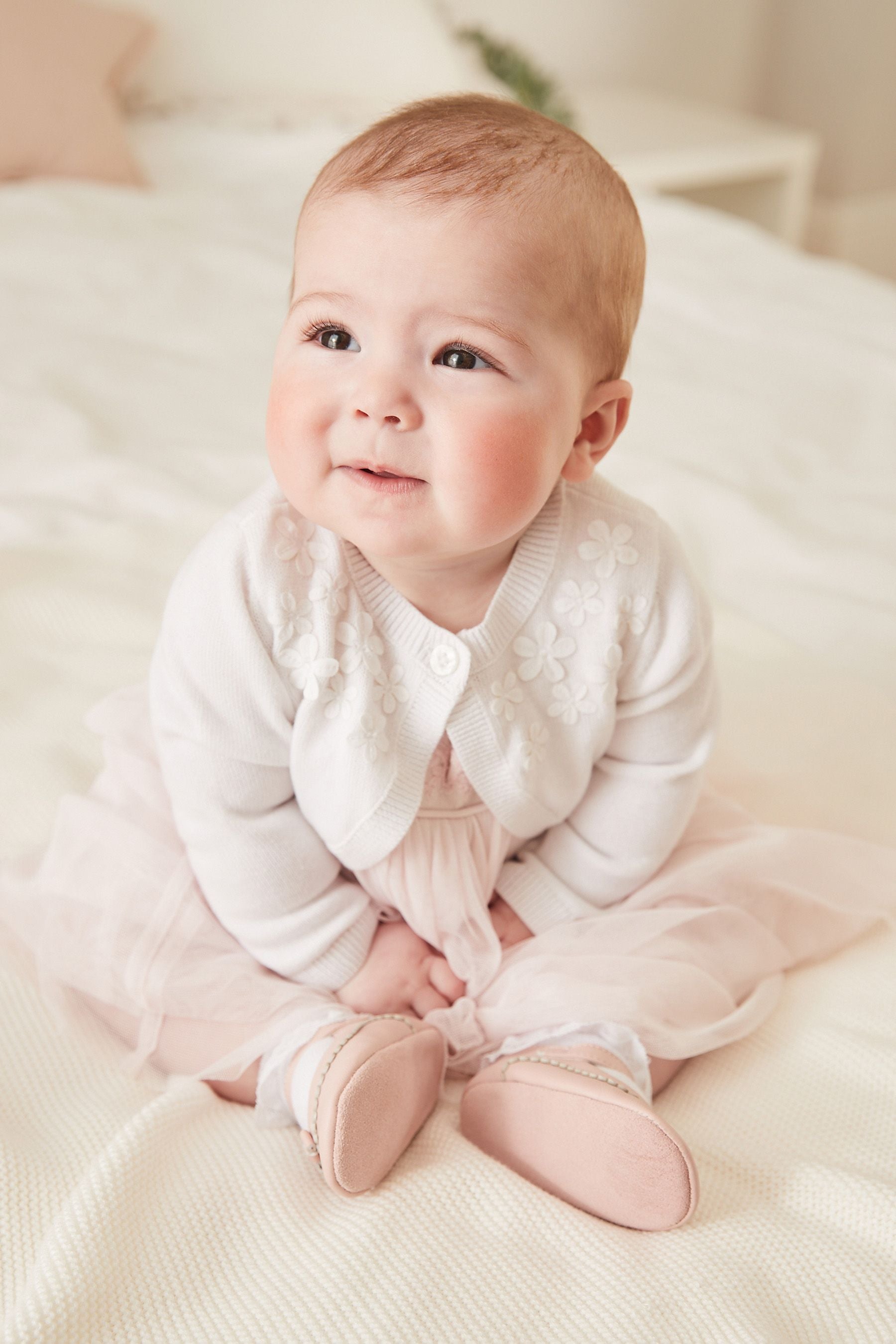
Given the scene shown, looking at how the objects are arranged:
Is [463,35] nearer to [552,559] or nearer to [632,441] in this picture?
[632,441]

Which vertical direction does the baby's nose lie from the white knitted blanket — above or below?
above

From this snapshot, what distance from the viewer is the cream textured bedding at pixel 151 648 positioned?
2.13ft

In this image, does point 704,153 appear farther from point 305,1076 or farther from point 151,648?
point 305,1076

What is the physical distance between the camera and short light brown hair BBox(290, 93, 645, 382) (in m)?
0.73

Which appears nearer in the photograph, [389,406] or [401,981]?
[389,406]

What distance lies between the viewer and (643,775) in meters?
0.93

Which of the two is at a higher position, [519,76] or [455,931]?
[519,76]

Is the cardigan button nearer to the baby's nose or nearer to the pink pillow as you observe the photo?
the baby's nose

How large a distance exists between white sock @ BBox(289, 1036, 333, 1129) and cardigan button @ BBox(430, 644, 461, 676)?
26cm

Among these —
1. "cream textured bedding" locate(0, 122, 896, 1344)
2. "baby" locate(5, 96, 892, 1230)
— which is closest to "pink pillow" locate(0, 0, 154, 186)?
"cream textured bedding" locate(0, 122, 896, 1344)

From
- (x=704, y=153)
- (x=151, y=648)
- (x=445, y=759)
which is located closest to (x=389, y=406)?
(x=445, y=759)

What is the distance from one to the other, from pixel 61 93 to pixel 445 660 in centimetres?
163

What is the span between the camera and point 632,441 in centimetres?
157

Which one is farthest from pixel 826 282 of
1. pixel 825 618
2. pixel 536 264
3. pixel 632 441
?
pixel 536 264
